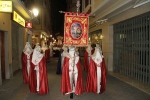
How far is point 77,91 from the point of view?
5.89m

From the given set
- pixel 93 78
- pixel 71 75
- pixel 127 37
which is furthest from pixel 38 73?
pixel 127 37

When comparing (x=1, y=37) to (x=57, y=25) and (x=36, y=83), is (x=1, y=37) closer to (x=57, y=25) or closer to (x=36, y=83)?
(x=36, y=83)

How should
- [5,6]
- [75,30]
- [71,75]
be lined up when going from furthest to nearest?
[5,6] → [75,30] → [71,75]

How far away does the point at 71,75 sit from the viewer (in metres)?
5.94

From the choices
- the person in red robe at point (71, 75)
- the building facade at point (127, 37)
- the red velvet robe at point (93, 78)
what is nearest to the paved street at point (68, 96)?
the red velvet robe at point (93, 78)

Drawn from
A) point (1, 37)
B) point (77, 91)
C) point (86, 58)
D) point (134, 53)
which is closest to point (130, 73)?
point (134, 53)

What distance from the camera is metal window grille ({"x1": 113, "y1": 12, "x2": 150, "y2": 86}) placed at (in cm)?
746

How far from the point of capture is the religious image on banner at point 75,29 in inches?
240

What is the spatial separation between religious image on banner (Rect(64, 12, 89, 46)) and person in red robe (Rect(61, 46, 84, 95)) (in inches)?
15.4

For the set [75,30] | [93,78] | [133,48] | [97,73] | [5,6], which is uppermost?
[5,6]

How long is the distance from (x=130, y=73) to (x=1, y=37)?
698 cm

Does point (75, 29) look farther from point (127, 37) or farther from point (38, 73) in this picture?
point (127, 37)

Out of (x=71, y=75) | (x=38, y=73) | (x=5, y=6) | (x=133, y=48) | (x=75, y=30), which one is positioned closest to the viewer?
(x=71, y=75)

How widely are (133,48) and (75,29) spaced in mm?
3928
